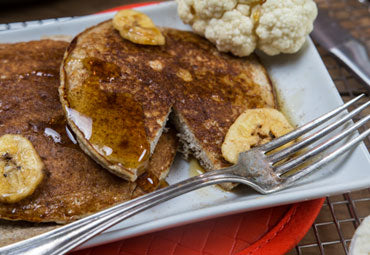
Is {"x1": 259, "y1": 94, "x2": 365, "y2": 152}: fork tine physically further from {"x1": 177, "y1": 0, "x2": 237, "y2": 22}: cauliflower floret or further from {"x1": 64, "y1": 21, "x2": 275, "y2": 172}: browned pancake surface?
{"x1": 177, "y1": 0, "x2": 237, "y2": 22}: cauliflower floret

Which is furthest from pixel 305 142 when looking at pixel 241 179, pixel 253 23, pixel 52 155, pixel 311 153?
pixel 52 155

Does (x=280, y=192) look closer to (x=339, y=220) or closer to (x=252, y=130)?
(x=252, y=130)

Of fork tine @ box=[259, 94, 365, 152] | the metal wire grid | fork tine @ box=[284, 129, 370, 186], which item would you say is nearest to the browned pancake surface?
fork tine @ box=[259, 94, 365, 152]

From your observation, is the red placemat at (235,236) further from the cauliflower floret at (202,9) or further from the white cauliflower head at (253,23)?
the cauliflower floret at (202,9)

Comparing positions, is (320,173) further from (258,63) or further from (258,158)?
(258,63)

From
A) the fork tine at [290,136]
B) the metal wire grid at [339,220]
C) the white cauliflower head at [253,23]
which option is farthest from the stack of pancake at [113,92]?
the metal wire grid at [339,220]

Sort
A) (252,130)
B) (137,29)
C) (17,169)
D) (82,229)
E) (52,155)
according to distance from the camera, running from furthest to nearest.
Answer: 1. (137,29)
2. (252,130)
3. (52,155)
4. (17,169)
5. (82,229)
